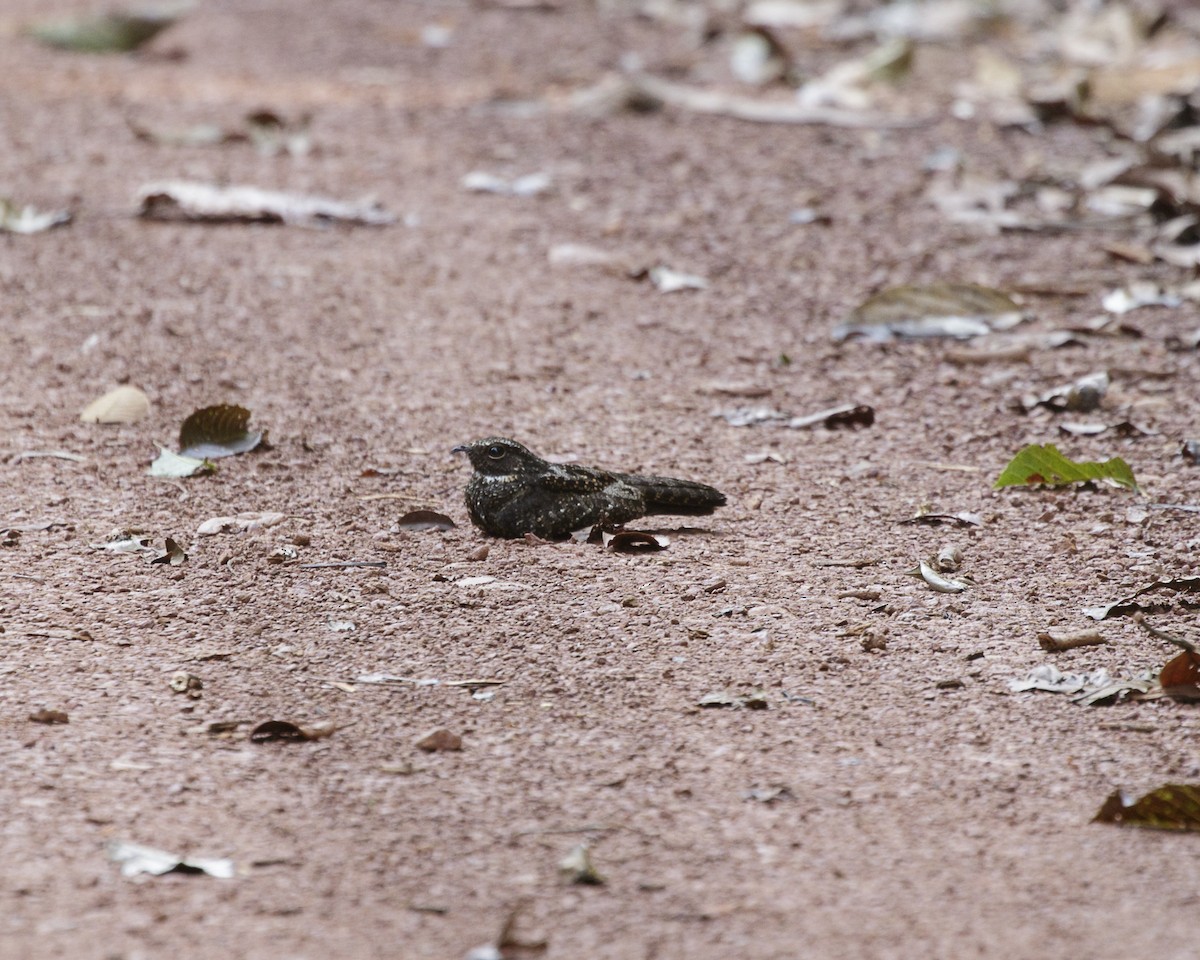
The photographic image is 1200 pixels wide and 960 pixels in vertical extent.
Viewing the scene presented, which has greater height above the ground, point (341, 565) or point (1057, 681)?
point (1057, 681)

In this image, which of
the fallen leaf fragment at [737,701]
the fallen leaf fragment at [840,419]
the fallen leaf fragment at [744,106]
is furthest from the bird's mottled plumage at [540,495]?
the fallen leaf fragment at [744,106]

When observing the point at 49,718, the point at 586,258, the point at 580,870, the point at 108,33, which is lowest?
the point at 586,258

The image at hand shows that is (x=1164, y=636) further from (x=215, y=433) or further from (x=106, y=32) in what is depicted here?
(x=106, y=32)

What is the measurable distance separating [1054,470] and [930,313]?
1695 millimetres

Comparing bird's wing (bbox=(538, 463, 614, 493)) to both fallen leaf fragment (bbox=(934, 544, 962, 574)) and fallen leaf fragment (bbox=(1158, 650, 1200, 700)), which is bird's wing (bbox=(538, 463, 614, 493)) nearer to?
fallen leaf fragment (bbox=(934, 544, 962, 574))

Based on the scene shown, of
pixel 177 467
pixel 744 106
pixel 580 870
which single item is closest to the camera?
pixel 580 870

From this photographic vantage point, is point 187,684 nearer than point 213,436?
Yes

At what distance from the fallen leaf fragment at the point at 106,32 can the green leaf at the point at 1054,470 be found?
7.77 meters

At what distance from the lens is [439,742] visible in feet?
9.58

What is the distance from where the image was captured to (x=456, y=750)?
9.58 ft

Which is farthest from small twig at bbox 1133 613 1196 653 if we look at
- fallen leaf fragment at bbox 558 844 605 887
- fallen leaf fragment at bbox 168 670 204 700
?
fallen leaf fragment at bbox 168 670 204 700

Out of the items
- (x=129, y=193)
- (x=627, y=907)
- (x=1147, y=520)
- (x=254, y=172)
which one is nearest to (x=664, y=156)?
(x=254, y=172)

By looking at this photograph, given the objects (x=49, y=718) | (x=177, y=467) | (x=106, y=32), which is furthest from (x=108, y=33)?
(x=49, y=718)

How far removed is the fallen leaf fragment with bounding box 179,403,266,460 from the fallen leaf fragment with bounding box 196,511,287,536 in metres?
0.49
